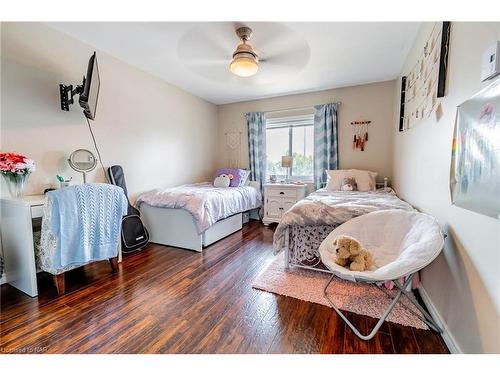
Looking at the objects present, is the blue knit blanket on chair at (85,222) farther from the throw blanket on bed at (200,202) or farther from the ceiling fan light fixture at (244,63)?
the ceiling fan light fixture at (244,63)

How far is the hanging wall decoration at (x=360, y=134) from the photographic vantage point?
138 inches

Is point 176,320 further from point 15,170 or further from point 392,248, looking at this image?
point 15,170

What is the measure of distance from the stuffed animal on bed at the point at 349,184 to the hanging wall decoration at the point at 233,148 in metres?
2.10

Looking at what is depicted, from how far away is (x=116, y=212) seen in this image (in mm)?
2021

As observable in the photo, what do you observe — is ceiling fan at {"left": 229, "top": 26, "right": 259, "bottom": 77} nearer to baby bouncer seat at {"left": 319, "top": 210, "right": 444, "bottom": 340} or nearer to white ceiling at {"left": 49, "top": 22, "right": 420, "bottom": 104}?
white ceiling at {"left": 49, "top": 22, "right": 420, "bottom": 104}

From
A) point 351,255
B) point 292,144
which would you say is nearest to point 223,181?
point 292,144

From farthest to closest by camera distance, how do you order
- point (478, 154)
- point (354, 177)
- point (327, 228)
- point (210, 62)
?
point (354, 177) < point (210, 62) < point (327, 228) < point (478, 154)

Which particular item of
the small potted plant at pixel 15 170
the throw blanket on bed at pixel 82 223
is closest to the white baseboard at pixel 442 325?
the throw blanket on bed at pixel 82 223

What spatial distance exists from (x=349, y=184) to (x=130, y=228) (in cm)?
291

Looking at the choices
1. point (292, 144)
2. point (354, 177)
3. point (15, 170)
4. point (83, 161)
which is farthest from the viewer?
point (292, 144)

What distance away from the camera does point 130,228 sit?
2.61 metres
